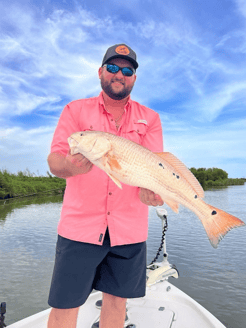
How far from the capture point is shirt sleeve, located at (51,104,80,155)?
2.59 m

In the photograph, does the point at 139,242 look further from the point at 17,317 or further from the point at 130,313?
the point at 17,317

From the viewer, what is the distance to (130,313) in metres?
4.29

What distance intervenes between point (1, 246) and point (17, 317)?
385 inches

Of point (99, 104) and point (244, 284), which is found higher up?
point (99, 104)

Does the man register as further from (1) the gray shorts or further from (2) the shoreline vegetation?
(2) the shoreline vegetation

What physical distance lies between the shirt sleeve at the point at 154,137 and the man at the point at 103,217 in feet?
0.08

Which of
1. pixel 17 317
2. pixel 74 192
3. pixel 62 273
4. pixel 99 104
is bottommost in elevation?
pixel 17 317

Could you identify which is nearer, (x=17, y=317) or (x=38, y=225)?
(x=17, y=317)

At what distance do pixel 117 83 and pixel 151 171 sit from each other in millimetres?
1026

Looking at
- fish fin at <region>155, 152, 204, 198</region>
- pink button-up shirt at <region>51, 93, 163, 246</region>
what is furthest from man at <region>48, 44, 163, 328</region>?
fish fin at <region>155, 152, 204, 198</region>

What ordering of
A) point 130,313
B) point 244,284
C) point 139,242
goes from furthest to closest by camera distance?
point 244,284 → point 130,313 → point 139,242

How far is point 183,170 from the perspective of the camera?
2.58 meters

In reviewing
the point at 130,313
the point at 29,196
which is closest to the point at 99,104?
the point at 130,313

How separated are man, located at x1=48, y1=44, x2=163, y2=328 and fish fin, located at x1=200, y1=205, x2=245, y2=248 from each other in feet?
1.60
